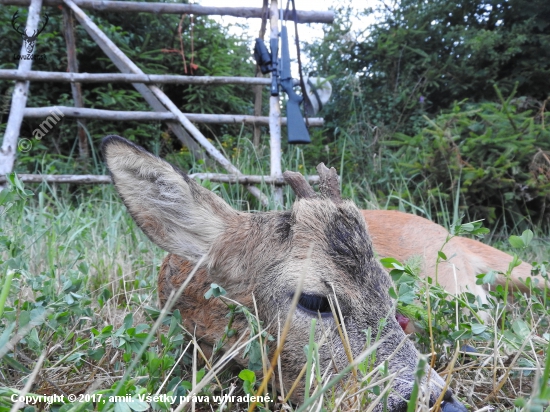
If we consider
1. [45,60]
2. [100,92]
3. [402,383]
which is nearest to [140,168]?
[402,383]

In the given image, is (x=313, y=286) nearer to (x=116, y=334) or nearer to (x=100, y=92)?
(x=116, y=334)

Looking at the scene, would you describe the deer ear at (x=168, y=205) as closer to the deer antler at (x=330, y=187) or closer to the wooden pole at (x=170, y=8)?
the deer antler at (x=330, y=187)

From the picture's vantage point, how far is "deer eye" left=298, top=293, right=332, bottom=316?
171 centimetres

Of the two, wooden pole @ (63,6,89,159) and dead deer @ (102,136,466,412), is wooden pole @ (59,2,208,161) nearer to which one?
wooden pole @ (63,6,89,159)

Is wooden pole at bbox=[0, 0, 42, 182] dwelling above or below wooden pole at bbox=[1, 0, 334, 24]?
below

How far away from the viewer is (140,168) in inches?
77.1

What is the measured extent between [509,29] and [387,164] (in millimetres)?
4974

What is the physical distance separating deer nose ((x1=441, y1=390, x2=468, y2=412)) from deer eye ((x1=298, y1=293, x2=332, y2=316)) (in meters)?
0.46

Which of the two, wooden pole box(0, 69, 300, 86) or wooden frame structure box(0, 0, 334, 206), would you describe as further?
wooden pole box(0, 69, 300, 86)

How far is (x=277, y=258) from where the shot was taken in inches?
73.5

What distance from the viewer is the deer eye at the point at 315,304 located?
1.71 meters

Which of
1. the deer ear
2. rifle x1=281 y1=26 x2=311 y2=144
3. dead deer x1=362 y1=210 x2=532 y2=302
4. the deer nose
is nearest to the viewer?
the deer nose

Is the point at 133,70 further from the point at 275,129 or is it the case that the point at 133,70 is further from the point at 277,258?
the point at 277,258

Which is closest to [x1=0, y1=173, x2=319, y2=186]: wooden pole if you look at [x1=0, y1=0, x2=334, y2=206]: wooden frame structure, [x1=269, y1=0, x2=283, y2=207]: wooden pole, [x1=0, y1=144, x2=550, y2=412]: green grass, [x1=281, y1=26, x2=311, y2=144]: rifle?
[x1=0, y1=0, x2=334, y2=206]: wooden frame structure
